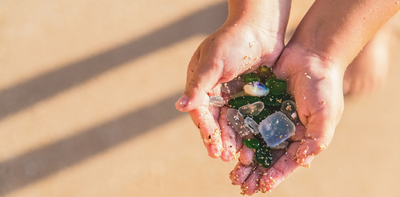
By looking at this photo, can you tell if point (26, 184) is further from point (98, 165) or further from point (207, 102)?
point (207, 102)

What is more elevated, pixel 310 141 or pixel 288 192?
pixel 310 141

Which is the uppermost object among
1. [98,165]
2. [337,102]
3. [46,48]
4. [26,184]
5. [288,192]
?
[46,48]

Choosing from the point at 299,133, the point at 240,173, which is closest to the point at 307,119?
the point at 299,133

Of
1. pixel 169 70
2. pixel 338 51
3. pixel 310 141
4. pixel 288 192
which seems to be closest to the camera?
pixel 310 141

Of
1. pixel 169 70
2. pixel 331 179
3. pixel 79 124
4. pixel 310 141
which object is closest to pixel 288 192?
pixel 331 179

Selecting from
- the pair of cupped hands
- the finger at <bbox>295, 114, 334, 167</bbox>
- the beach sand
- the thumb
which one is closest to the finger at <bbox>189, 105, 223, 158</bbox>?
the pair of cupped hands

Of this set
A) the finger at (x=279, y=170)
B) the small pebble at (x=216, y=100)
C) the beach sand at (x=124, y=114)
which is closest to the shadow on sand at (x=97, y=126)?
the beach sand at (x=124, y=114)

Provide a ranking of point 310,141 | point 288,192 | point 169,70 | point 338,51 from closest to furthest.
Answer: point 310,141 < point 338,51 < point 288,192 < point 169,70

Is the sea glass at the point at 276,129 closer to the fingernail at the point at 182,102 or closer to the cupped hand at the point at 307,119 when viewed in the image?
the cupped hand at the point at 307,119

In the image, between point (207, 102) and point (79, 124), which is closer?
point (207, 102)
